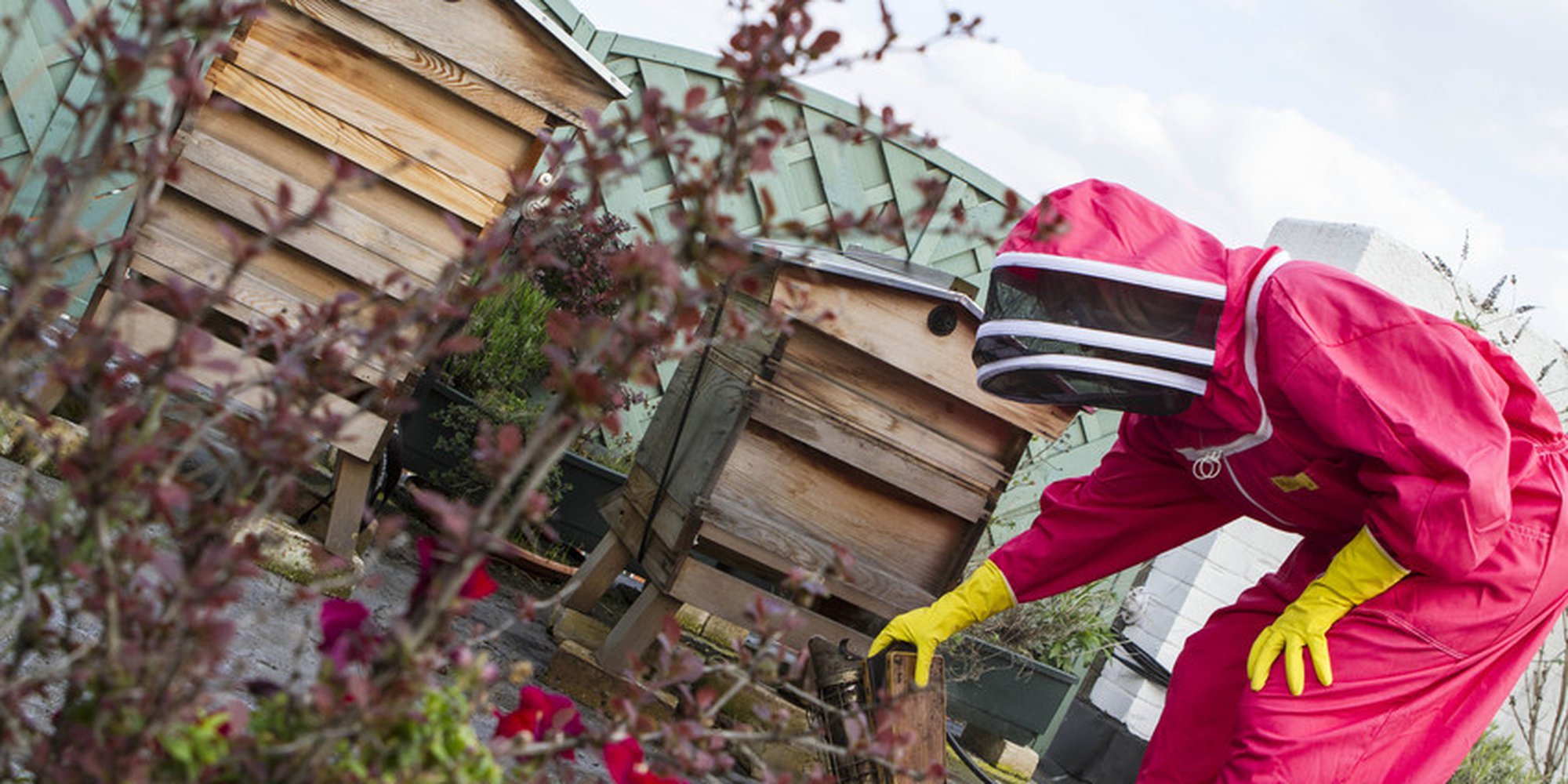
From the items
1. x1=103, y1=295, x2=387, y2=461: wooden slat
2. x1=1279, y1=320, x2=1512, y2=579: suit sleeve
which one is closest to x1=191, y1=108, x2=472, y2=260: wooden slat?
x1=103, y1=295, x2=387, y2=461: wooden slat

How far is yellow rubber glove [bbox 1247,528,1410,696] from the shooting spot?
2.71 m

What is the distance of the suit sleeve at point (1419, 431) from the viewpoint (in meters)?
2.50

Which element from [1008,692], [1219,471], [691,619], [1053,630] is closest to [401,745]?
[1219,471]

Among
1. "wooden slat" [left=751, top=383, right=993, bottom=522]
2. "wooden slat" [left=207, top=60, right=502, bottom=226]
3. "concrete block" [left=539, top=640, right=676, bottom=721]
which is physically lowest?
"concrete block" [left=539, top=640, right=676, bottom=721]

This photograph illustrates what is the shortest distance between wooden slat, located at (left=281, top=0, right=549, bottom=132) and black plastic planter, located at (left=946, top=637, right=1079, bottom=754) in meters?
2.56

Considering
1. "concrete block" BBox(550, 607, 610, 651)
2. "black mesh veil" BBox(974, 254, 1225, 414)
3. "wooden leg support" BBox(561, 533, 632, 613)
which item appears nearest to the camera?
"black mesh veil" BBox(974, 254, 1225, 414)

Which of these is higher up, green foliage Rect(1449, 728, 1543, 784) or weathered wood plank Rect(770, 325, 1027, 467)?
weathered wood plank Rect(770, 325, 1027, 467)

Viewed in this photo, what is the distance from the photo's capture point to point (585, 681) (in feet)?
12.1

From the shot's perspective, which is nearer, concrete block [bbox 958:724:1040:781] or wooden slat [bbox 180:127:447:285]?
wooden slat [bbox 180:127:447:285]

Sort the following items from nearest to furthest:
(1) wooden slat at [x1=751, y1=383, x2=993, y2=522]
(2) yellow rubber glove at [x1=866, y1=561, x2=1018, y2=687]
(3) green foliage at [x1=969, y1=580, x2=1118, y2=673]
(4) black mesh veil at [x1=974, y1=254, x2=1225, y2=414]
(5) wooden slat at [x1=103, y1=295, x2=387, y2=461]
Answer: (4) black mesh veil at [x1=974, y1=254, x2=1225, y2=414]
(2) yellow rubber glove at [x1=866, y1=561, x2=1018, y2=687]
(5) wooden slat at [x1=103, y1=295, x2=387, y2=461]
(1) wooden slat at [x1=751, y1=383, x2=993, y2=522]
(3) green foliage at [x1=969, y1=580, x2=1118, y2=673]

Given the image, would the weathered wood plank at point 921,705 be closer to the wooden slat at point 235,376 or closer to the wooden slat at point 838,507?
the wooden slat at point 838,507

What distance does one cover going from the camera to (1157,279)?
2666 mm

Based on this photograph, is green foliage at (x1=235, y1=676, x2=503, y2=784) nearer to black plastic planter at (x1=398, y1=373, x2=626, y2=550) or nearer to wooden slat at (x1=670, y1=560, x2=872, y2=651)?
wooden slat at (x1=670, y1=560, x2=872, y2=651)

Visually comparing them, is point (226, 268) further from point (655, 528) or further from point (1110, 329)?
point (1110, 329)
